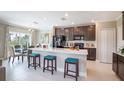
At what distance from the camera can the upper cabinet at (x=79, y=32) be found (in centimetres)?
693

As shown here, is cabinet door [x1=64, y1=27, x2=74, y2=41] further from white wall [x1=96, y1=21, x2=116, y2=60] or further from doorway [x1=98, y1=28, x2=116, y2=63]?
doorway [x1=98, y1=28, x2=116, y2=63]

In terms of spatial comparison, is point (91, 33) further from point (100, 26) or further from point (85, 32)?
point (100, 26)

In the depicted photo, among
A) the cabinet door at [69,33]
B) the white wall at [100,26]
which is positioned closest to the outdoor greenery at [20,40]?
the cabinet door at [69,33]

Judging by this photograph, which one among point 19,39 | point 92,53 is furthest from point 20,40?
point 92,53

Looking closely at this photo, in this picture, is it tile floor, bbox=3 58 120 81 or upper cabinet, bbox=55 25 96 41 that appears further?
upper cabinet, bbox=55 25 96 41

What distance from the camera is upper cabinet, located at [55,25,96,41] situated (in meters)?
Result: 6.93

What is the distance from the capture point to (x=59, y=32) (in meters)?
8.28

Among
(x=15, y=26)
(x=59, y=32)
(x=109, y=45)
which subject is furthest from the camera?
(x=59, y=32)

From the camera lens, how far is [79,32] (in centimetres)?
741

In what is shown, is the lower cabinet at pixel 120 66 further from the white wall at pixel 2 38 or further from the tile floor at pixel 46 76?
the white wall at pixel 2 38

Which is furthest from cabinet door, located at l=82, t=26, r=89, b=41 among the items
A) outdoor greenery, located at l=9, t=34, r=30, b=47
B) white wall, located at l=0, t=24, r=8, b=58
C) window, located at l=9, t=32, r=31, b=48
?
white wall, located at l=0, t=24, r=8, b=58
